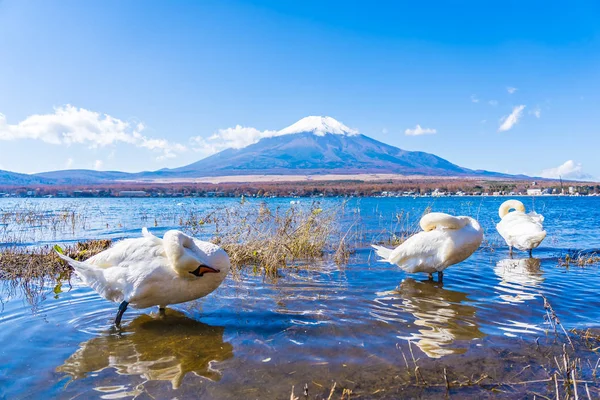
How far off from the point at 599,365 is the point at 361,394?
9.72 ft

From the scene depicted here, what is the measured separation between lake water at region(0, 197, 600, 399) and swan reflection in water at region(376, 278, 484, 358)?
2cm

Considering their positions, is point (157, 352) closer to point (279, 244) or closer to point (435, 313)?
point (435, 313)

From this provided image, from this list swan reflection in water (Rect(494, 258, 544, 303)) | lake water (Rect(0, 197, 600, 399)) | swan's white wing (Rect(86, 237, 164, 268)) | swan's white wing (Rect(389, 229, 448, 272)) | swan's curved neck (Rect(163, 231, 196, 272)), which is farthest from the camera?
swan's white wing (Rect(389, 229, 448, 272))

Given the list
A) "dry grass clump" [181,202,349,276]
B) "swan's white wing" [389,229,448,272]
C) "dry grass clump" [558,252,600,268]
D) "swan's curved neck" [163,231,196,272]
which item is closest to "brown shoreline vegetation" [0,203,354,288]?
"dry grass clump" [181,202,349,276]

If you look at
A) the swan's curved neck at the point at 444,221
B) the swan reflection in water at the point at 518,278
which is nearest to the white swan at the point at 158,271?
the swan's curved neck at the point at 444,221

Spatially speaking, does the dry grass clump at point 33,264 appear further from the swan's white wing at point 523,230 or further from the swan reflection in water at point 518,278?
the swan's white wing at point 523,230

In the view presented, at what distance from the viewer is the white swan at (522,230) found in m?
12.9

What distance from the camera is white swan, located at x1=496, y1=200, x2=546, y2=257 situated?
12883mm

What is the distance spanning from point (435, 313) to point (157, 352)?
4550 millimetres

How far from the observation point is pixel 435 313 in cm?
709

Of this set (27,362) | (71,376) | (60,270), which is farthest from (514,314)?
(60,270)

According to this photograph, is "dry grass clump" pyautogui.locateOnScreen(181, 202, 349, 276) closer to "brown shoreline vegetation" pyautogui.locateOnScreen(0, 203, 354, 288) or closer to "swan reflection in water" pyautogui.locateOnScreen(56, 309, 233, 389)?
"brown shoreline vegetation" pyautogui.locateOnScreen(0, 203, 354, 288)

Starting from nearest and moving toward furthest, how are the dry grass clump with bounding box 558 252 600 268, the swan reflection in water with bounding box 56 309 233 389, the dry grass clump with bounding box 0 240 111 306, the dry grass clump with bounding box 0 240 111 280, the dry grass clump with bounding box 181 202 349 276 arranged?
the swan reflection in water with bounding box 56 309 233 389
the dry grass clump with bounding box 0 240 111 306
the dry grass clump with bounding box 0 240 111 280
the dry grass clump with bounding box 181 202 349 276
the dry grass clump with bounding box 558 252 600 268

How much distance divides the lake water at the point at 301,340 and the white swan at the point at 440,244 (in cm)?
55
